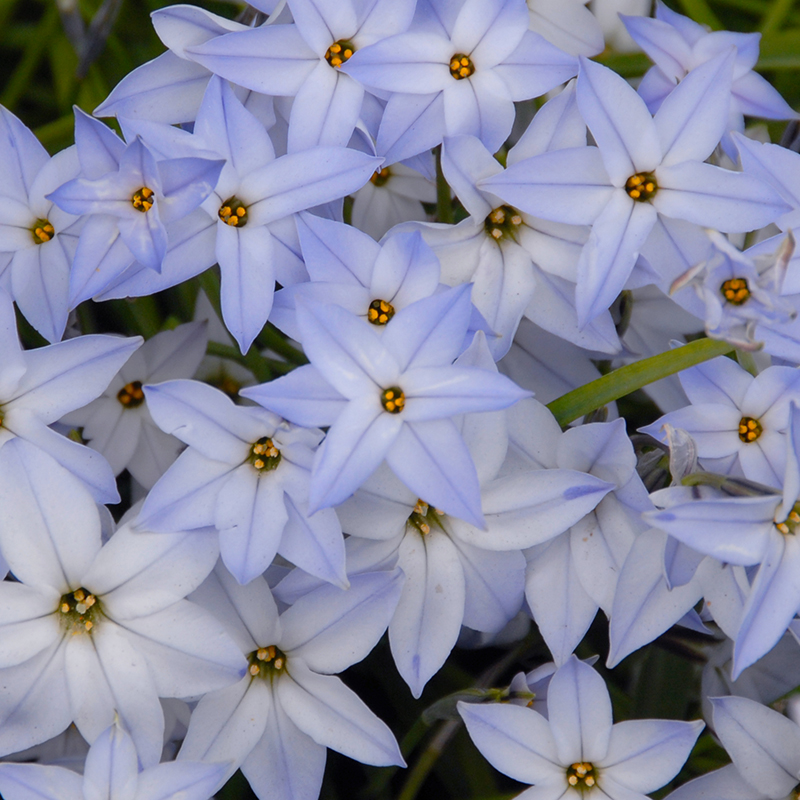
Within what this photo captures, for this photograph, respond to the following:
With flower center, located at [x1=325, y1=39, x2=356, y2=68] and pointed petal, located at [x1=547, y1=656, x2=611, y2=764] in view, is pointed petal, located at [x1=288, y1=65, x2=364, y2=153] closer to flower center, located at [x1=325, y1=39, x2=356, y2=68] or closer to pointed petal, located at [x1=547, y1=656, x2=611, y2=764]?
flower center, located at [x1=325, y1=39, x2=356, y2=68]

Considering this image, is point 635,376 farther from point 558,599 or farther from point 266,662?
point 266,662

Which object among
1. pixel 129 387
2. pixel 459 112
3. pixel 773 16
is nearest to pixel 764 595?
pixel 459 112

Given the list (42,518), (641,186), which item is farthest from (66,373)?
(641,186)

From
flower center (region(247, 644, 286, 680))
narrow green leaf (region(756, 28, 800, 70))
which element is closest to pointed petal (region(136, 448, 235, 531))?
flower center (region(247, 644, 286, 680))

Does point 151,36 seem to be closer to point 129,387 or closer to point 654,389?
point 129,387

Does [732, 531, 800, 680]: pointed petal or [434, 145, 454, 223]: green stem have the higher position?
[434, 145, 454, 223]: green stem

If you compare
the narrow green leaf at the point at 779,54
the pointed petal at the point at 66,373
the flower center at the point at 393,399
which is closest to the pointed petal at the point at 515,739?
the flower center at the point at 393,399
